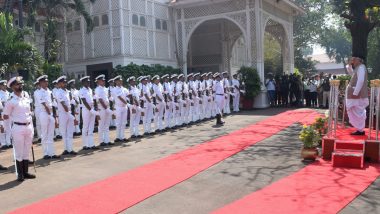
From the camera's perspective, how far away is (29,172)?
25.8ft

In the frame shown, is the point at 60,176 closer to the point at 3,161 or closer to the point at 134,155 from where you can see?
the point at 134,155

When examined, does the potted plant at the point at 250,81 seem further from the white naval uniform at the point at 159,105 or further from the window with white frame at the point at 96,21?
the window with white frame at the point at 96,21

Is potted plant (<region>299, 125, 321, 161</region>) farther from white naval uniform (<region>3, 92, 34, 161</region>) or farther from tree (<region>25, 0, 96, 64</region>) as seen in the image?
tree (<region>25, 0, 96, 64</region>)

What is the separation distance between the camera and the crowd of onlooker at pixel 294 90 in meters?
19.2

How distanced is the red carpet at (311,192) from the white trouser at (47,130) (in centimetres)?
538

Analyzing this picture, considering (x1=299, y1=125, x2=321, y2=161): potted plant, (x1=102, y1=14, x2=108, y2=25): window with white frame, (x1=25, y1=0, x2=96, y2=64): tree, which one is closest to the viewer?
(x1=299, y1=125, x2=321, y2=161): potted plant

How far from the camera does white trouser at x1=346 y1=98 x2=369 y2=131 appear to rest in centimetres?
898

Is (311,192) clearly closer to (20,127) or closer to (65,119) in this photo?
(20,127)

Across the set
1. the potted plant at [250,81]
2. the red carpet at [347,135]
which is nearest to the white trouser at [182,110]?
the potted plant at [250,81]

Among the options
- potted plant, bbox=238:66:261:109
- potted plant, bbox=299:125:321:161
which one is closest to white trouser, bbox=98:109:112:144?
potted plant, bbox=299:125:321:161

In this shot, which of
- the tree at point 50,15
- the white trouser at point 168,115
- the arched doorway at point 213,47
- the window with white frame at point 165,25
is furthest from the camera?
the arched doorway at point 213,47

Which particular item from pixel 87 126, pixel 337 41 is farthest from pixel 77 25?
pixel 337 41

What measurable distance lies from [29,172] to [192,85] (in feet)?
26.3

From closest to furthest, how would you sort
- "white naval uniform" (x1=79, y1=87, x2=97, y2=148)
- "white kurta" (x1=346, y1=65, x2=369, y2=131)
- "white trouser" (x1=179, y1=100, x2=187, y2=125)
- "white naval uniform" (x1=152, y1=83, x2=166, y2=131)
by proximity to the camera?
"white kurta" (x1=346, y1=65, x2=369, y2=131) → "white naval uniform" (x1=79, y1=87, x2=97, y2=148) → "white naval uniform" (x1=152, y1=83, x2=166, y2=131) → "white trouser" (x1=179, y1=100, x2=187, y2=125)
